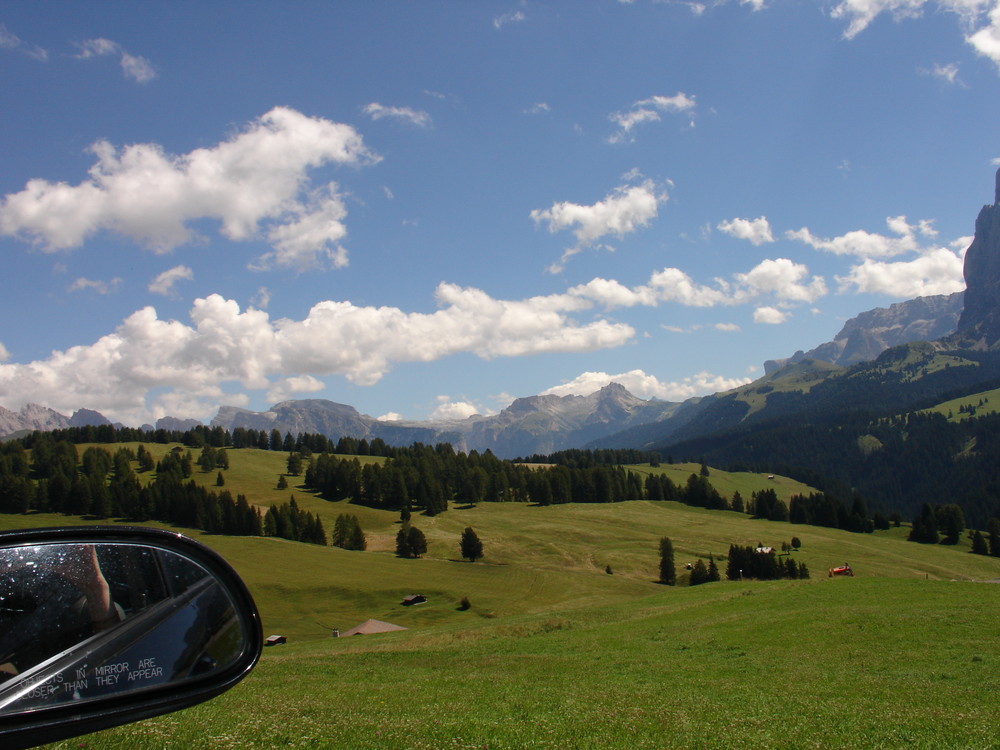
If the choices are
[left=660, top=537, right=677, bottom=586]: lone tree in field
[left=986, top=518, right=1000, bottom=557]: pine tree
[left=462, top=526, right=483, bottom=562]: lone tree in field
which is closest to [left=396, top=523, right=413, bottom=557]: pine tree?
[left=462, top=526, right=483, bottom=562]: lone tree in field

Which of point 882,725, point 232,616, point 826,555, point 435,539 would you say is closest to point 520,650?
point 882,725

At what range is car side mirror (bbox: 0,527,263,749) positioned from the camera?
3504 mm

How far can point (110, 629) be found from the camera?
13.3 feet

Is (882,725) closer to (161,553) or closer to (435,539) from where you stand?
(161,553)

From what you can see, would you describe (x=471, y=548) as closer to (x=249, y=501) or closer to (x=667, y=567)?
(x=667, y=567)

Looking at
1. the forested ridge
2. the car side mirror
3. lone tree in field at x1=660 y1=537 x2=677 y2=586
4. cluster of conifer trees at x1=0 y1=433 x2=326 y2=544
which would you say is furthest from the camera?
the forested ridge

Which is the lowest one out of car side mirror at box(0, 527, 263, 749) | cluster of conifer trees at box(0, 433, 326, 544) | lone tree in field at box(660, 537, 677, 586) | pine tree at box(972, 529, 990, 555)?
pine tree at box(972, 529, 990, 555)

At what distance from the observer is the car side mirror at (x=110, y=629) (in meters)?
3.50

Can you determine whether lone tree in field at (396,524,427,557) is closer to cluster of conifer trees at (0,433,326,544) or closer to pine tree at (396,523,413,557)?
pine tree at (396,523,413,557)

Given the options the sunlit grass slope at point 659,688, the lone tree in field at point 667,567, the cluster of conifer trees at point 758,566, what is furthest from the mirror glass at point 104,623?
the lone tree in field at point 667,567

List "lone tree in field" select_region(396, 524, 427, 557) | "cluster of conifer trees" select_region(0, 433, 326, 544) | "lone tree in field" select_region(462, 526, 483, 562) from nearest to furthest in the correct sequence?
"lone tree in field" select_region(462, 526, 483, 562) < "lone tree in field" select_region(396, 524, 427, 557) < "cluster of conifer trees" select_region(0, 433, 326, 544)

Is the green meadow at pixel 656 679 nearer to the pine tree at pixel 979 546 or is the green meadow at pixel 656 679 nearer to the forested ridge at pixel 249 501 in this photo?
the forested ridge at pixel 249 501

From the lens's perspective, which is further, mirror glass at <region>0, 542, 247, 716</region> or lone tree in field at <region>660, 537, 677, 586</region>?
lone tree in field at <region>660, 537, 677, 586</region>

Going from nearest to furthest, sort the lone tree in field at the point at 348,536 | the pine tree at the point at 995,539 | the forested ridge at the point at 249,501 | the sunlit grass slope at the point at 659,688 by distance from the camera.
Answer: the sunlit grass slope at the point at 659,688 < the lone tree in field at the point at 348,536 < the forested ridge at the point at 249,501 < the pine tree at the point at 995,539
